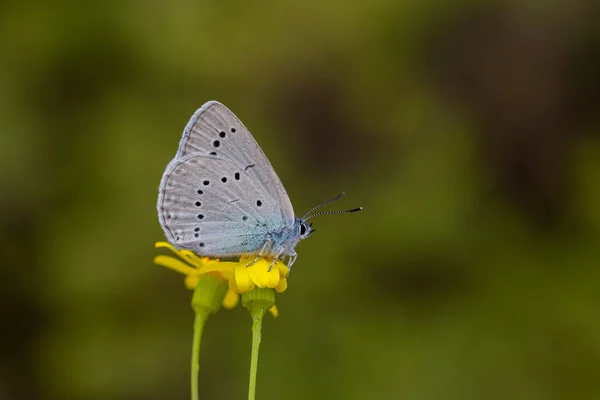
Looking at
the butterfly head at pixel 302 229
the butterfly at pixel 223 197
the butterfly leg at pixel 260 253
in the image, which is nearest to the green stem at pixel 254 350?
the butterfly leg at pixel 260 253

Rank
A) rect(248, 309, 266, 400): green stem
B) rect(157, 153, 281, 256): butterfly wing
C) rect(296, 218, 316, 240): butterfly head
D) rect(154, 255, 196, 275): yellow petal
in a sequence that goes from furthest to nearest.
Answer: rect(296, 218, 316, 240): butterfly head
rect(157, 153, 281, 256): butterfly wing
rect(154, 255, 196, 275): yellow petal
rect(248, 309, 266, 400): green stem

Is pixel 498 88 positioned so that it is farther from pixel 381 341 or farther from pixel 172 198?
pixel 172 198

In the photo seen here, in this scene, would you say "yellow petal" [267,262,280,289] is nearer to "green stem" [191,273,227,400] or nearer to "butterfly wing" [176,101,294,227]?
"green stem" [191,273,227,400]

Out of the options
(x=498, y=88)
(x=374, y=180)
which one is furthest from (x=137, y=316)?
(x=498, y=88)

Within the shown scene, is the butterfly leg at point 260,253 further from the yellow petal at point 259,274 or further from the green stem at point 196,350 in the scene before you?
the green stem at point 196,350

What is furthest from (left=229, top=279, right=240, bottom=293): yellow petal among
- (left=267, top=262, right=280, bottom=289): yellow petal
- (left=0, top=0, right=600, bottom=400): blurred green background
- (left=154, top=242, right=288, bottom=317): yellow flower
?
(left=0, top=0, right=600, bottom=400): blurred green background

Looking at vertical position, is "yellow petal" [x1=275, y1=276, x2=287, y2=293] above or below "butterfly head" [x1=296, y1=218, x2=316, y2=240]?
below

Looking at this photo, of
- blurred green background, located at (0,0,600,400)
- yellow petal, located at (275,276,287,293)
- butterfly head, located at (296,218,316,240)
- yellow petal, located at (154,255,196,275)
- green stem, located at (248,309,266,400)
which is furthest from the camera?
blurred green background, located at (0,0,600,400)
